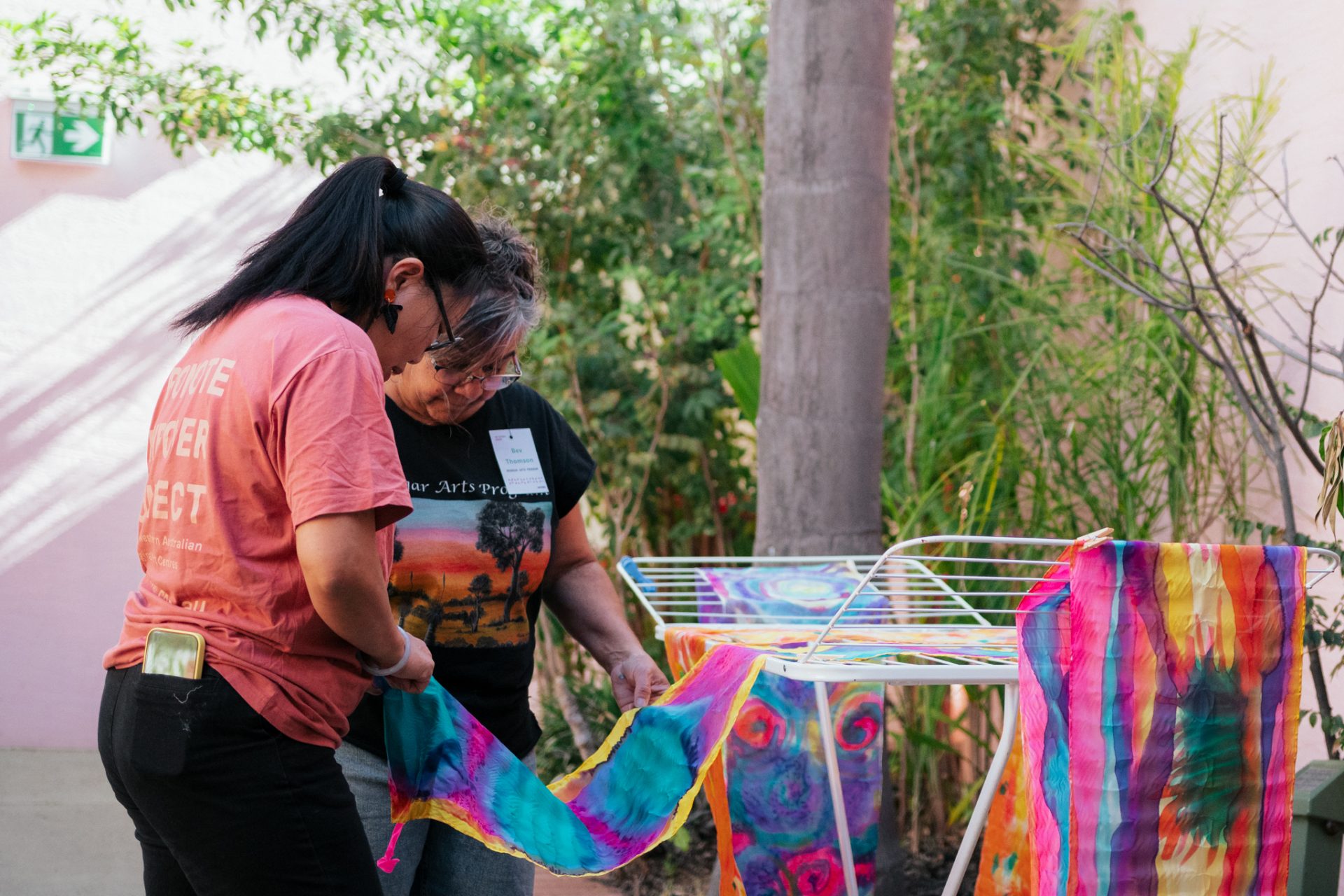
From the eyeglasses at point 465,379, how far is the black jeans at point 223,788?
25.7 inches

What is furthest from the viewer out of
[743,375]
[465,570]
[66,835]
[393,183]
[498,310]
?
[66,835]

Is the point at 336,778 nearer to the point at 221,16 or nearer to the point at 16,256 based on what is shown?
the point at 221,16

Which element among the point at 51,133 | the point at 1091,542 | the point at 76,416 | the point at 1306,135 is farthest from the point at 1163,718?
the point at 51,133

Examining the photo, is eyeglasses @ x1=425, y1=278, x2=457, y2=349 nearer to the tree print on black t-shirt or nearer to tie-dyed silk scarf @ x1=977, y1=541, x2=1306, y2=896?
the tree print on black t-shirt

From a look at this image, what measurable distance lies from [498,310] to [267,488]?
1.80ft

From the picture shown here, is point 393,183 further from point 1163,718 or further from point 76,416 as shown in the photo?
point 76,416

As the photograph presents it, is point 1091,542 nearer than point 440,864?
Yes

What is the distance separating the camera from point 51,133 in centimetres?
478

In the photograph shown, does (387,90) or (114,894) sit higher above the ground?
(387,90)

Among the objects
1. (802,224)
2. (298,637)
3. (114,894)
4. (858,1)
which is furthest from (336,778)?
(114,894)

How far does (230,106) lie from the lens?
450cm

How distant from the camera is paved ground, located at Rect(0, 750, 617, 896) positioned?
3.64 m

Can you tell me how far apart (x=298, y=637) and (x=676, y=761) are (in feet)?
2.35

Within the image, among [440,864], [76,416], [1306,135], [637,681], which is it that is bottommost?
[440,864]
